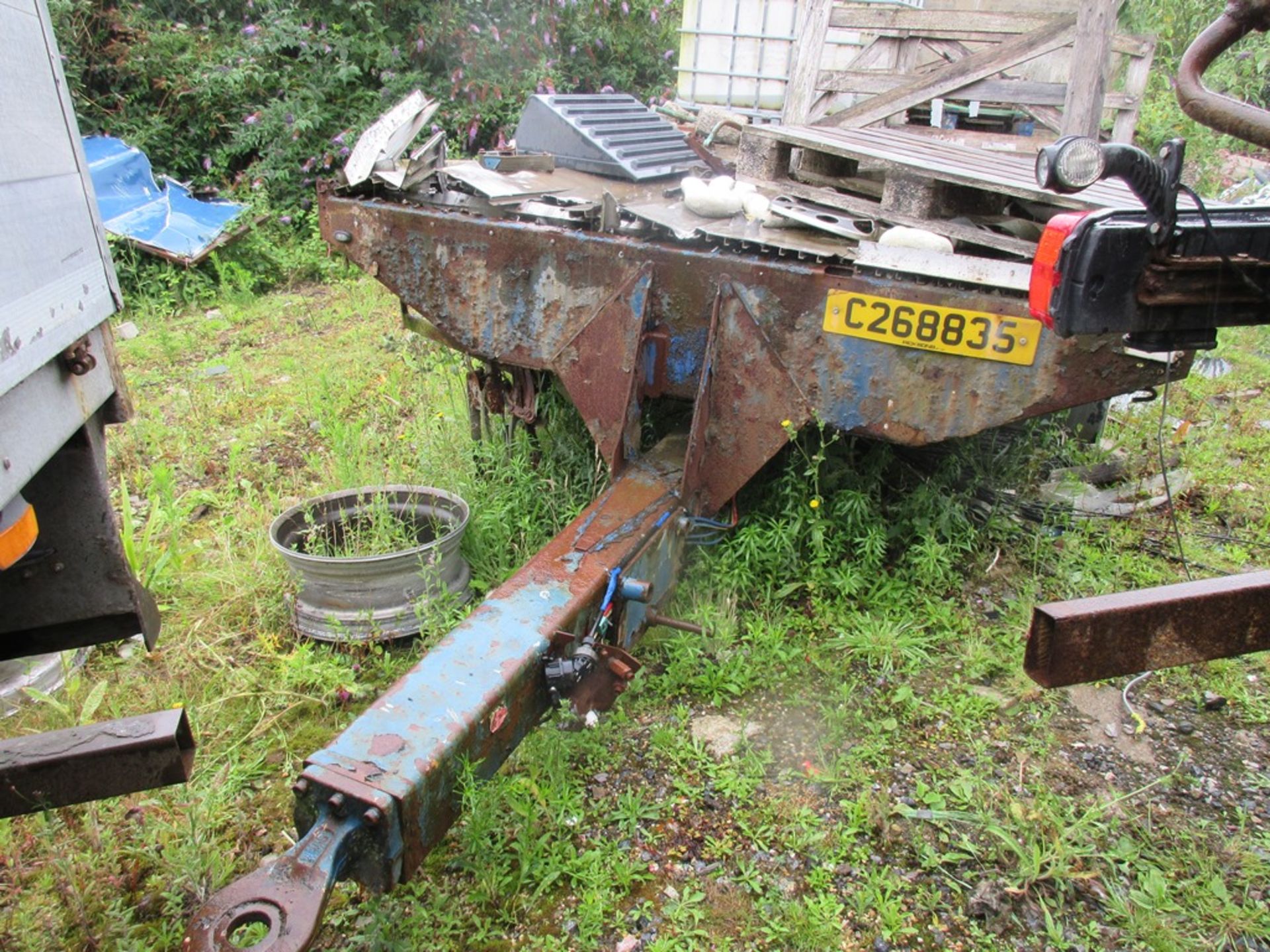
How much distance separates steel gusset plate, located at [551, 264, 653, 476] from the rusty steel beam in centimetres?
168

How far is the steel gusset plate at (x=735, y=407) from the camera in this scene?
2.88 meters

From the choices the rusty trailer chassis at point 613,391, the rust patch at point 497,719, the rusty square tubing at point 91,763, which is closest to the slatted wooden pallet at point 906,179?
the rusty trailer chassis at point 613,391

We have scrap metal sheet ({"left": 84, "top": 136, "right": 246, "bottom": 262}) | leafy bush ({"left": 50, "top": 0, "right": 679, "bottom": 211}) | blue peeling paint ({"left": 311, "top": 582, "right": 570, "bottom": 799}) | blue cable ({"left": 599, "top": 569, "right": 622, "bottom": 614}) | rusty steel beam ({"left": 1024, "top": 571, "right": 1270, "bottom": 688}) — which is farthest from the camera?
leafy bush ({"left": 50, "top": 0, "right": 679, "bottom": 211})

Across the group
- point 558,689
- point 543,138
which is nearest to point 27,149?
point 558,689

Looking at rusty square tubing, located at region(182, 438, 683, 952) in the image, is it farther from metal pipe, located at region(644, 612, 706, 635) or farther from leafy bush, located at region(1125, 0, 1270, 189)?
leafy bush, located at region(1125, 0, 1270, 189)

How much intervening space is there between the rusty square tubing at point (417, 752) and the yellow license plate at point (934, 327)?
0.98 m

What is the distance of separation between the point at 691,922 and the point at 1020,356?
176 centimetres

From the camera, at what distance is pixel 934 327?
265 cm

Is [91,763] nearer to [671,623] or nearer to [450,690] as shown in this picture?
[450,690]

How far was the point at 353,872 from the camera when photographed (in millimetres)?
1681

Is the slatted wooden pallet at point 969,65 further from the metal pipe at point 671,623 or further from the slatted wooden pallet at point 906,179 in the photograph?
the metal pipe at point 671,623

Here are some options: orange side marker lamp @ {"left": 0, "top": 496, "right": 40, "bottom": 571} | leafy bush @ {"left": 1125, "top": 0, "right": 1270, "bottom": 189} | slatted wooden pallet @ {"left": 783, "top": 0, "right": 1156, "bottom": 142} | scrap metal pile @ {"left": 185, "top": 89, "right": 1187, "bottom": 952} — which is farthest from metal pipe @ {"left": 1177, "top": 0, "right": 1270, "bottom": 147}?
leafy bush @ {"left": 1125, "top": 0, "right": 1270, "bottom": 189}

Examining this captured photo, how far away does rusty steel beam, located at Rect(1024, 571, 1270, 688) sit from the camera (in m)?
1.57

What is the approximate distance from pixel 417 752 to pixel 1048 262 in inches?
56.5
